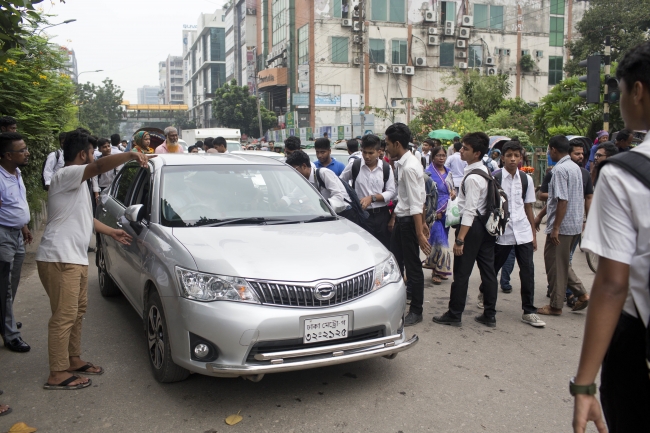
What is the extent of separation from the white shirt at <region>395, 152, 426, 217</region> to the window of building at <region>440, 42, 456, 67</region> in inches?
2021

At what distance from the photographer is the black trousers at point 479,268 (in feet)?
18.2

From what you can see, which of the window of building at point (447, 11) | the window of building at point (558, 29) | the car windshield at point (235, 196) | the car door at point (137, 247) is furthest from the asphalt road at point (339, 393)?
the window of building at point (558, 29)

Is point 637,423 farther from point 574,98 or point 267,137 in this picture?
point 267,137

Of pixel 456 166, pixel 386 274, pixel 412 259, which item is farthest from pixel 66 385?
pixel 456 166

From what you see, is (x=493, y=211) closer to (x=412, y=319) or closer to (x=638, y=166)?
(x=412, y=319)

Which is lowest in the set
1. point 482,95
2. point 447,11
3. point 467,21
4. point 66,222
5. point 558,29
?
point 66,222

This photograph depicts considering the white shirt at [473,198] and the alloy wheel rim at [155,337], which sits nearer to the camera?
the alloy wheel rim at [155,337]

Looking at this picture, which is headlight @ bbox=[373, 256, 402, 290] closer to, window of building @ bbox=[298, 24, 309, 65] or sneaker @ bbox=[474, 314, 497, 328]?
sneaker @ bbox=[474, 314, 497, 328]

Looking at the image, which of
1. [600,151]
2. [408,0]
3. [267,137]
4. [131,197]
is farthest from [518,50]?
[131,197]

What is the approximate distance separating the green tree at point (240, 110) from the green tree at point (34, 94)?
176 feet

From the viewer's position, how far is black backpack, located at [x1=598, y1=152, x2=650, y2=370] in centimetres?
167

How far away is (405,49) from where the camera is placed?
52969 mm

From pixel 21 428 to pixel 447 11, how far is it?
55.8 meters

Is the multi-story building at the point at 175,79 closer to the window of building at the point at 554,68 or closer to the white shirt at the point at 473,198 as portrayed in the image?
the window of building at the point at 554,68
